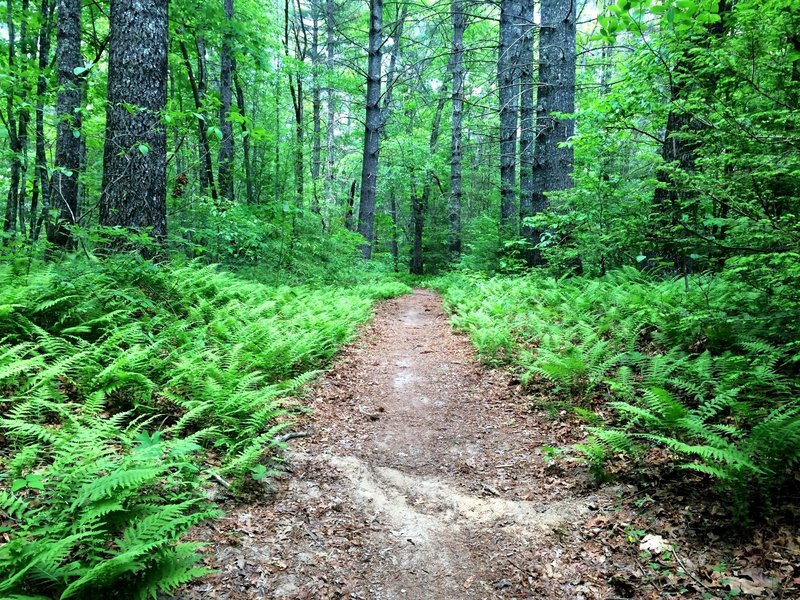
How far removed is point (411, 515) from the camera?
3.30 meters

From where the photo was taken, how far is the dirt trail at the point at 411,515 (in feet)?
8.63

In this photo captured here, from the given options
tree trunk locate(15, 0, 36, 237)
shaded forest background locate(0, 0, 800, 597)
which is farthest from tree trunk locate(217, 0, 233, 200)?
tree trunk locate(15, 0, 36, 237)

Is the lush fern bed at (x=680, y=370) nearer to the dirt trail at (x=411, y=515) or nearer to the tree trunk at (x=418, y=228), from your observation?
the dirt trail at (x=411, y=515)

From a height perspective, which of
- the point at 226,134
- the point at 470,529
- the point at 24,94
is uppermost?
the point at 226,134

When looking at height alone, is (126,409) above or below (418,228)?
below

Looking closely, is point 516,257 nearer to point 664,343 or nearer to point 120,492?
point 664,343

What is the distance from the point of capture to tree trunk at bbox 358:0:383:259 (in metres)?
14.5

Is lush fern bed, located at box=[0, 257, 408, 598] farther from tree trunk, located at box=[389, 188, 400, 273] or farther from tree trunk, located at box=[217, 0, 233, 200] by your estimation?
tree trunk, located at box=[389, 188, 400, 273]

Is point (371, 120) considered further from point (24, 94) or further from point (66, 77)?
point (24, 94)

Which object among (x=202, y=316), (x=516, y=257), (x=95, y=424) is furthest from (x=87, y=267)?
(x=516, y=257)

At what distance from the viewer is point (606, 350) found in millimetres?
5371

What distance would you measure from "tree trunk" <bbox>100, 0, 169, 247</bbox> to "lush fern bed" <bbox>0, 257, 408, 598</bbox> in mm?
1063

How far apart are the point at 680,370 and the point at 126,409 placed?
5.28 m

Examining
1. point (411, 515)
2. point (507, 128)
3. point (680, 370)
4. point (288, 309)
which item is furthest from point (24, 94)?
point (507, 128)
